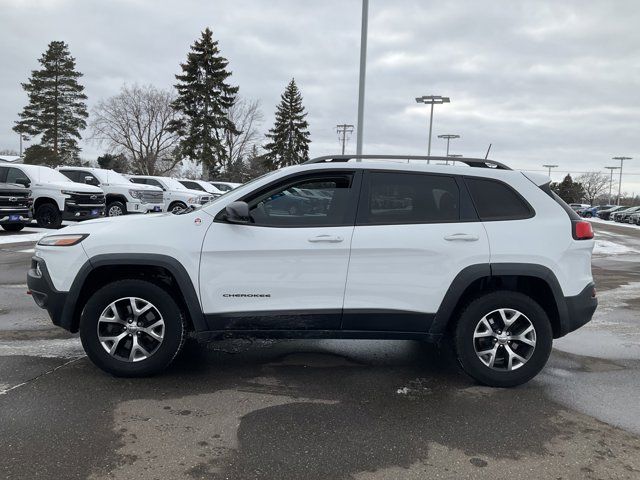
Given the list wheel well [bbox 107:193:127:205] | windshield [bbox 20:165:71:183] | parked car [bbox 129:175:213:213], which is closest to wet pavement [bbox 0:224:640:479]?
windshield [bbox 20:165:71:183]

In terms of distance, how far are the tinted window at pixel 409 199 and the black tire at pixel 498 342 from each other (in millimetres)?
737

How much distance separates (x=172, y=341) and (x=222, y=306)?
1.63 ft

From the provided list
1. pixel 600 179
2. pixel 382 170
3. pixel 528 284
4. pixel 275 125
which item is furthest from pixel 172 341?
pixel 600 179

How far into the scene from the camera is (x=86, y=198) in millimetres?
15992

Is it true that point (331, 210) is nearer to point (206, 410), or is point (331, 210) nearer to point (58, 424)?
point (206, 410)

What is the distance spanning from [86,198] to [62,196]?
2.36 ft

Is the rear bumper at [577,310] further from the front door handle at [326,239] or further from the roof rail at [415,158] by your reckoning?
the front door handle at [326,239]

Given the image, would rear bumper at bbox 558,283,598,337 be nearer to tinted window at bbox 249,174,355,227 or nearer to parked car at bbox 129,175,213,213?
tinted window at bbox 249,174,355,227

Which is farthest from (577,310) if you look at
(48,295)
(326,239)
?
(48,295)

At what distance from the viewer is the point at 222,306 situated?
3.97m

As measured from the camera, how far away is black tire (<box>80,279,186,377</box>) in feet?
13.1

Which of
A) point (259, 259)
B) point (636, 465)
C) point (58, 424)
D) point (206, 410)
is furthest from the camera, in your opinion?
point (259, 259)

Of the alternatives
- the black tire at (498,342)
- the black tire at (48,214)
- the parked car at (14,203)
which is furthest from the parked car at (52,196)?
the black tire at (498,342)

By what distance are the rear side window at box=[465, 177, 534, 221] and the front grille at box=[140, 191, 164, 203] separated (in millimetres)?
16675
